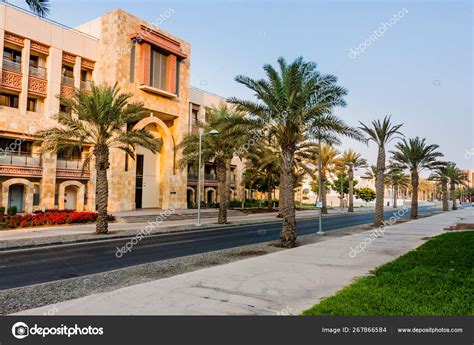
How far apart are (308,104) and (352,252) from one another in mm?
6965

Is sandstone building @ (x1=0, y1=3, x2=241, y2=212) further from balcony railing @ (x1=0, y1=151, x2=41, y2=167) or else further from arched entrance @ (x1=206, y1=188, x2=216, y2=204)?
arched entrance @ (x1=206, y1=188, x2=216, y2=204)

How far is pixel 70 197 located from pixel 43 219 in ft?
26.8

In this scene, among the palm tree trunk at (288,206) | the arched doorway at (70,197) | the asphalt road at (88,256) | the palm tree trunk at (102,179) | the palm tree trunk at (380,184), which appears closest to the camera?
the asphalt road at (88,256)

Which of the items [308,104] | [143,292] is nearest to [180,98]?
[308,104]

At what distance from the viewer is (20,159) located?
85.8 ft

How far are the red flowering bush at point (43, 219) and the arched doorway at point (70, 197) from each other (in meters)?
5.87

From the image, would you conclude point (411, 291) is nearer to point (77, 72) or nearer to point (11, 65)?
point (11, 65)

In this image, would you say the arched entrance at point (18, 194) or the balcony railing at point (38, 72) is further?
the balcony railing at point (38, 72)

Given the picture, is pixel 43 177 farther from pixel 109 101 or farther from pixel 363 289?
pixel 363 289

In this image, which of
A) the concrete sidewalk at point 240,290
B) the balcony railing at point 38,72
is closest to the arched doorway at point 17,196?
the balcony railing at point 38,72

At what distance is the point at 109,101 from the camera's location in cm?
1953

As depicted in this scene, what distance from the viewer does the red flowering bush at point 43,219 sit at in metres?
20.4

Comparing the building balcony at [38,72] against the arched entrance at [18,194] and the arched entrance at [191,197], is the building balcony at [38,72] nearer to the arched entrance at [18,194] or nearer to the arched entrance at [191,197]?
the arched entrance at [18,194]

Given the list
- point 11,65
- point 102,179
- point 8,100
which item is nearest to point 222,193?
point 102,179
